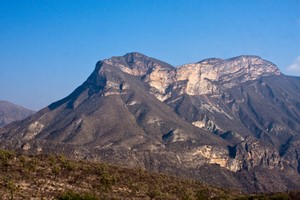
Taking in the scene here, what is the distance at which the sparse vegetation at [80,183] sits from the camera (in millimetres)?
45844

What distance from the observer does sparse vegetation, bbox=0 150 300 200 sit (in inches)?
1805

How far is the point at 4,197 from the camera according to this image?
42719 mm

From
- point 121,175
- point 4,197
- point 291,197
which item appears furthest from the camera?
point 121,175

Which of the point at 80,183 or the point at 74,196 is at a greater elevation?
the point at 80,183

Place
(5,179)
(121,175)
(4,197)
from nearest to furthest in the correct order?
1. (4,197)
2. (5,179)
3. (121,175)

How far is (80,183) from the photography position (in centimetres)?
5259

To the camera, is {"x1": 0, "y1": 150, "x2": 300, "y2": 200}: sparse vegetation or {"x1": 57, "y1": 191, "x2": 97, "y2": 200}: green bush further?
{"x1": 0, "y1": 150, "x2": 300, "y2": 200}: sparse vegetation

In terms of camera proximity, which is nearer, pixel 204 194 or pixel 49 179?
pixel 49 179

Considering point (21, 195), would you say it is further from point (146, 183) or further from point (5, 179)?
point (146, 183)

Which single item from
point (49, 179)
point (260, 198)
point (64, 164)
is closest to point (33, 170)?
point (49, 179)

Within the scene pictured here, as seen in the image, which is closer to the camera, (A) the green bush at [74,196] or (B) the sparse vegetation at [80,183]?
(A) the green bush at [74,196]

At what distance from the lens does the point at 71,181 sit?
5250 cm

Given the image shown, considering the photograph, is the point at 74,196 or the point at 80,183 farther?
the point at 80,183

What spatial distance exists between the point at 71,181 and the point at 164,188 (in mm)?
12390
